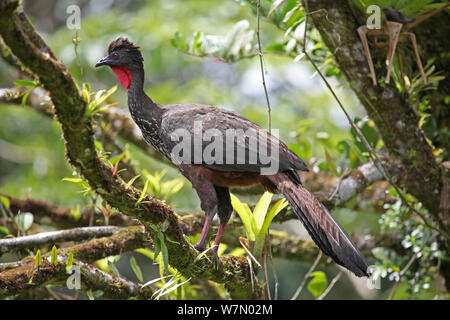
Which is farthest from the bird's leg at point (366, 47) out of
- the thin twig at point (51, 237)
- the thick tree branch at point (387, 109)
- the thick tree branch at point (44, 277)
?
the thick tree branch at point (44, 277)

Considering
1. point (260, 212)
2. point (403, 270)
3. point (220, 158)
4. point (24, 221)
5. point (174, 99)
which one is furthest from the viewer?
point (174, 99)

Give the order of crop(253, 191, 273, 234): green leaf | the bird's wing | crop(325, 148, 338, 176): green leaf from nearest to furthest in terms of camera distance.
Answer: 1. the bird's wing
2. crop(253, 191, 273, 234): green leaf
3. crop(325, 148, 338, 176): green leaf

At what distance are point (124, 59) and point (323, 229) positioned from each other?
1.56 m

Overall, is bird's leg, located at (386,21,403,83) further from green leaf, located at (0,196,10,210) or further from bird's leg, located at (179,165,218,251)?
green leaf, located at (0,196,10,210)

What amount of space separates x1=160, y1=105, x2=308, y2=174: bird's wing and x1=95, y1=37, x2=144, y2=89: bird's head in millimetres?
465

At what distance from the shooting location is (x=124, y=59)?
314 centimetres

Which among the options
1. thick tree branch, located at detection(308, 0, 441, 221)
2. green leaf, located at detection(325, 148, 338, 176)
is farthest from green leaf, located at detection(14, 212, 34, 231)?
thick tree branch, located at detection(308, 0, 441, 221)

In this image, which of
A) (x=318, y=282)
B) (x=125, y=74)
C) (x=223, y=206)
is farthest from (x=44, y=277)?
(x=318, y=282)

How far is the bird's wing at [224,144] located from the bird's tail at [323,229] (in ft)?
0.39

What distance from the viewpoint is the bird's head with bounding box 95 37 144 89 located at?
123 inches

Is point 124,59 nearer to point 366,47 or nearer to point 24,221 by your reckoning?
point 24,221

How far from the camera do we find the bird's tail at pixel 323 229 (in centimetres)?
241

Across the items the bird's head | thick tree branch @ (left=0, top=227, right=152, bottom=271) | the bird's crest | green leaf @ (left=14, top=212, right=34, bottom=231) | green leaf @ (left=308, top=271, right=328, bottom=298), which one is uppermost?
the bird's crest

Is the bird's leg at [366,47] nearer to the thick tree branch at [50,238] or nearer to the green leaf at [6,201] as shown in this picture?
the thick tree branch at [50,238]
